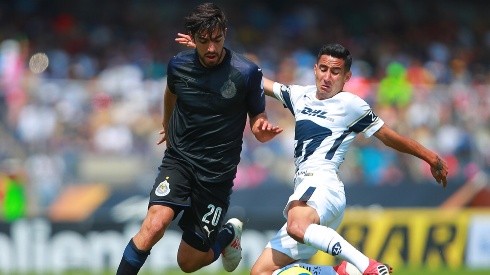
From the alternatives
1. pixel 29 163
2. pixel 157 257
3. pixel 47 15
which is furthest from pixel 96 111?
pixel 47 15

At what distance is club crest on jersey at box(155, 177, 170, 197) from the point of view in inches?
374

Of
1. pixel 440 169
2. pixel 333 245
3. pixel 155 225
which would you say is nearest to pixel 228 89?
pixel 155 225

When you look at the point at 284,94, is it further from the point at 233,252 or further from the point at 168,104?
the point at 233,252

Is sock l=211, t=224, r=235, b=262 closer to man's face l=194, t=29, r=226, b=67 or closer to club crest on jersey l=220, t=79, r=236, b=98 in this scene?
club crest on jersey l=220, t=79, r=236, b=98

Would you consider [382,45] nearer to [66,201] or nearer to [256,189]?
[256,189]

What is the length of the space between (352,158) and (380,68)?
5281 mm

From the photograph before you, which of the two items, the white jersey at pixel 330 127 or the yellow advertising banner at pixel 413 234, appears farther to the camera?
the yellow advertising banner at pixel 413 234

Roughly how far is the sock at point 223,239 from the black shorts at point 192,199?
1.01ft

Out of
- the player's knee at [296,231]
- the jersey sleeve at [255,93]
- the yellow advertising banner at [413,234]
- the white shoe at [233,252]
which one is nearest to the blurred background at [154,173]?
the yellow advertising banner at [413,234]

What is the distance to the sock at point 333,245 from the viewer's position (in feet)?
29.3

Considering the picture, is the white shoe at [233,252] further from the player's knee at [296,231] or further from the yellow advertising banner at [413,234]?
the yellow advertising banner at [413,234]

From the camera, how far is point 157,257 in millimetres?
16141

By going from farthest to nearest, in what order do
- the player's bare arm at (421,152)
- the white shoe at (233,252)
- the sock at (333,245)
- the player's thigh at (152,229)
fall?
the white shoe at (233,252)
the player's bare arm at (421,152)
the player's thigh at (152,229)
the sock at (333,245)

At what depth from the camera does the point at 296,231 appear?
9.27 meters
